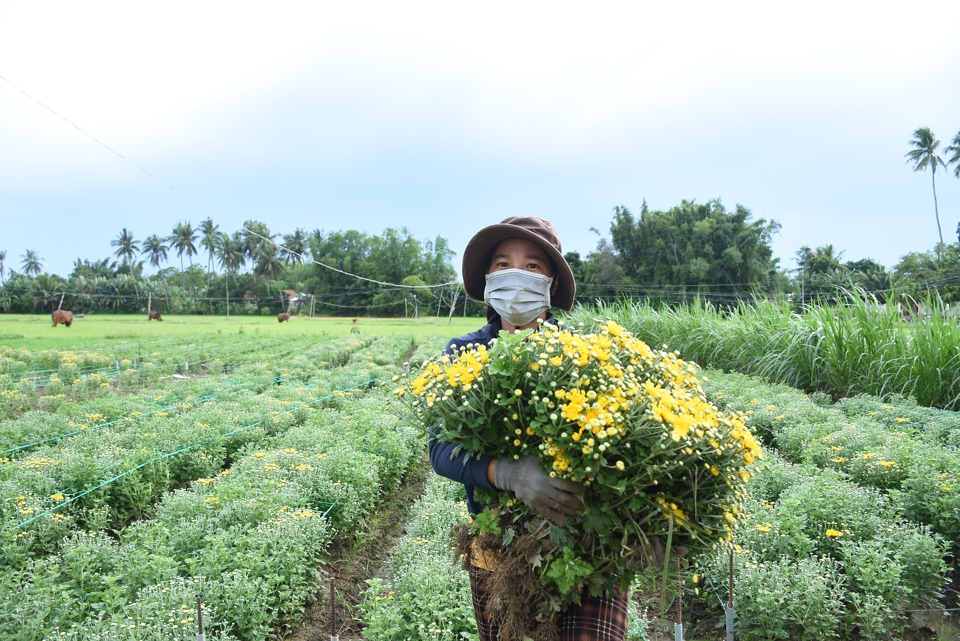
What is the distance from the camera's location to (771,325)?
11.8 metres

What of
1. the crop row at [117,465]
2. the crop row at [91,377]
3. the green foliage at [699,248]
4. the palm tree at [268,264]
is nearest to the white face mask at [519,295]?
the crop row at [117,465]

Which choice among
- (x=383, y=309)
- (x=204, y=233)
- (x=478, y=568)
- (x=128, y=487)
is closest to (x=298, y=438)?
(x=128, y=487)

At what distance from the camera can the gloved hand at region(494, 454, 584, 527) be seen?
159 centimetres

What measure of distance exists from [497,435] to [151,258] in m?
102

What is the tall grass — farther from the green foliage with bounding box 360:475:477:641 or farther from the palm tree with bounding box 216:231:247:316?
the palm tree with bounding box 216:231:247:316

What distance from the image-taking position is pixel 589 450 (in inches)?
58.4

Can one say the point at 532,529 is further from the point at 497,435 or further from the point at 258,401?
the point at 258,401

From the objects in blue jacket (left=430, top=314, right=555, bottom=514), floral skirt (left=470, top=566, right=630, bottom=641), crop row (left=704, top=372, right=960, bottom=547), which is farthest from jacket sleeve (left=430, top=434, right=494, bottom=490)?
crop row (left=704, top=372, right=960, bottom=547)

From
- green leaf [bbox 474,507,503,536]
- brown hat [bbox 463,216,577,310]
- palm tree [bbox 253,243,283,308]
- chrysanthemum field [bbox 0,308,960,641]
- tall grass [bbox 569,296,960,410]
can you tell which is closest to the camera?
green leaf [bbox 474,507,503,536]

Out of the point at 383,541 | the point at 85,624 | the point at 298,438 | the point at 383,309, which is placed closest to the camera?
the point at 85,624

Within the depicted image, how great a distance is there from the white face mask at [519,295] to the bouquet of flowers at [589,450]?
750 mm

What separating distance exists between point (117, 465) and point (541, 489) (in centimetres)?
579

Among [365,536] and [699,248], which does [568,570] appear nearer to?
[365,536]

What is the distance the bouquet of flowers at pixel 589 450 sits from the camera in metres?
1.56
